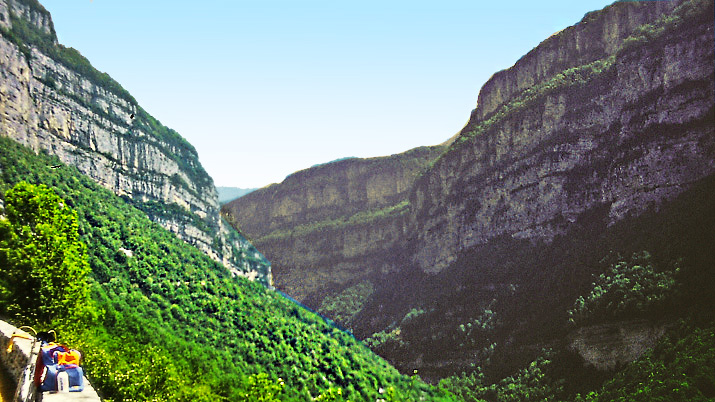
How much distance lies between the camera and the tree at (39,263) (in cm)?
3391

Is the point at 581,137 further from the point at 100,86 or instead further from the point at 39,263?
the point at 39,263

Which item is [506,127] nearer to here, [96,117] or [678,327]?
[678,327]

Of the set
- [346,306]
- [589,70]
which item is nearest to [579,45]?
[589,70]

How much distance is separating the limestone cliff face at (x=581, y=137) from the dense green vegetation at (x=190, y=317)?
5297cm

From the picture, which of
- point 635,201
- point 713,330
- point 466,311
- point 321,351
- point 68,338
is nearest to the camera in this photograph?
point 68,338

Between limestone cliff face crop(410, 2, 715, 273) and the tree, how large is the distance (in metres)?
94.0

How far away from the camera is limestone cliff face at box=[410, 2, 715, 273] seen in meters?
98.8

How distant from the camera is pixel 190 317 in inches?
3041

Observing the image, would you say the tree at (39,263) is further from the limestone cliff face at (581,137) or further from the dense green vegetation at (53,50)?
the limestone cliff face at (581,137)

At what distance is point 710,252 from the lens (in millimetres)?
79000

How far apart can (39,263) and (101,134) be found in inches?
3098

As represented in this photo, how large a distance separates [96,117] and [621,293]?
99.3 metres

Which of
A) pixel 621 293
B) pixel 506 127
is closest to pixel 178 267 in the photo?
pixel 621 293

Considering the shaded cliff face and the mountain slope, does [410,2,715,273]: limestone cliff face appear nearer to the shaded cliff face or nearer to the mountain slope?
the mountain slope
